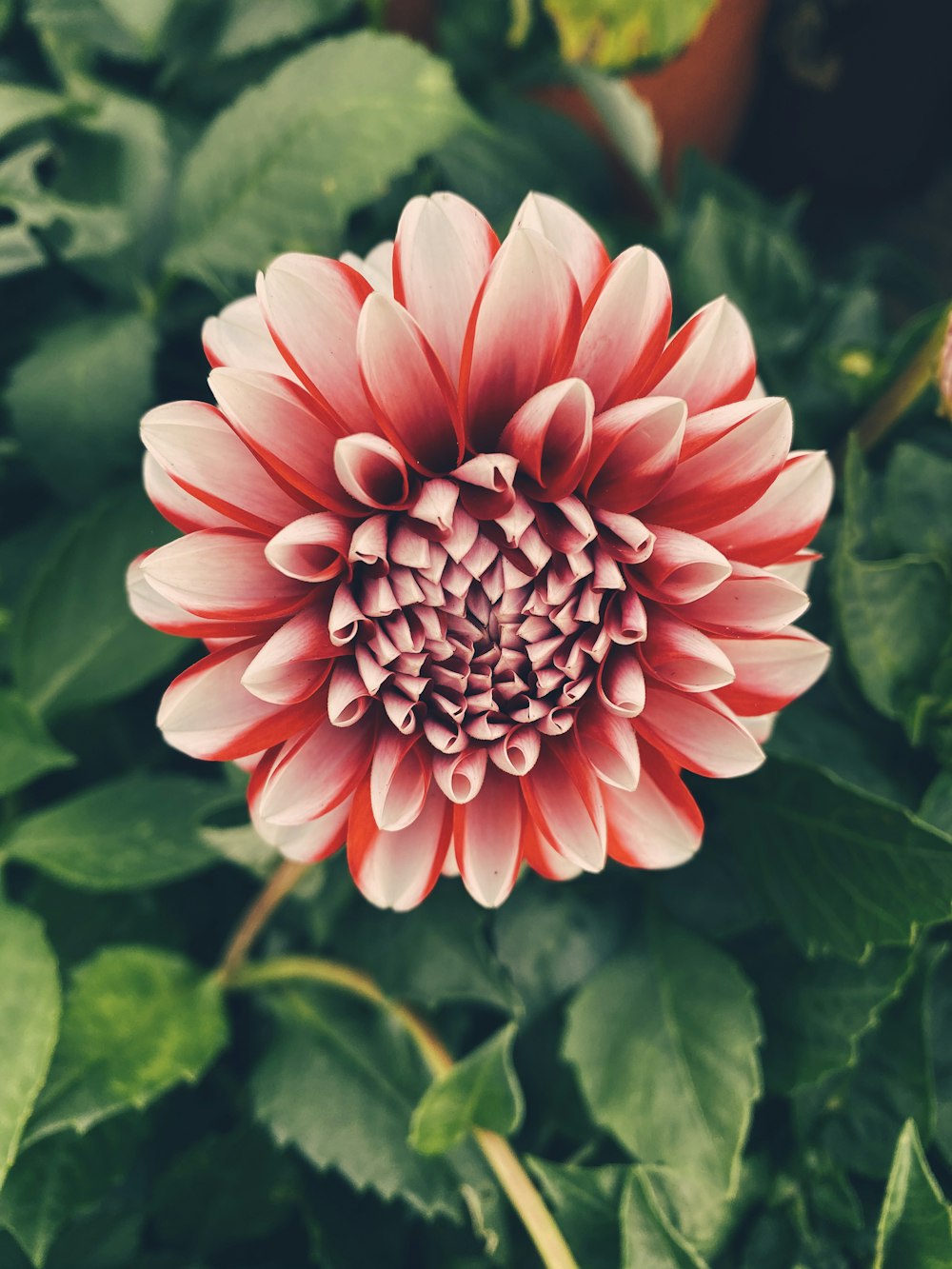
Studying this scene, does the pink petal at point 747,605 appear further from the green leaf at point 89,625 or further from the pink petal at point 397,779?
the green leaf at point 89,625

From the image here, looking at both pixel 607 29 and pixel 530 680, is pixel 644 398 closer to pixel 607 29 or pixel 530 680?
pixel 530 680

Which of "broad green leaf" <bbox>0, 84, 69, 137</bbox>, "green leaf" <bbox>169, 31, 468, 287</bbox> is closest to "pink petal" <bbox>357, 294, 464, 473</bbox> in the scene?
"green leaf" <bbox>169, 31, 468, 287</bbox>

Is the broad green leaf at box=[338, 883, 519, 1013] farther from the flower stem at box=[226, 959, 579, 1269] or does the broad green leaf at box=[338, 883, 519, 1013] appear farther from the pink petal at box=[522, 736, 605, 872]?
the pink petal at box=[522, 736, 605, 872]

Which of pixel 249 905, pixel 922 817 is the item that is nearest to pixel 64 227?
pixel 249 905

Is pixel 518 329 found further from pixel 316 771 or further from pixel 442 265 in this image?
pixel 316 771

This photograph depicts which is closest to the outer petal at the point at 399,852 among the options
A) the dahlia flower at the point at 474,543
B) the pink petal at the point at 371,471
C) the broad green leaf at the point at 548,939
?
the dahlia flower at the point at 474,543

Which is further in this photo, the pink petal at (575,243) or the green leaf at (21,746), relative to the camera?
the green leaf at (21,746)

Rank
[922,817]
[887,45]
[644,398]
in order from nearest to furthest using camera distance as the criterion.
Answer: [644,398], [922,817], [887,45]
